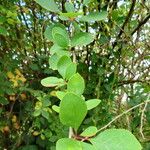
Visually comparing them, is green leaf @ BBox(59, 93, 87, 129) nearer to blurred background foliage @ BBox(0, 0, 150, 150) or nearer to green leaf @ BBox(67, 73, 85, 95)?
green leaf @ BBox(67, 73, 85, 95)

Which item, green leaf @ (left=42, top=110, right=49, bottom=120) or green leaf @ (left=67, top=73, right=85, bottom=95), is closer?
green leaf @ (left=67, top=73, right=85, bottom=95)

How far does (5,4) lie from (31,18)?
1.43 ft

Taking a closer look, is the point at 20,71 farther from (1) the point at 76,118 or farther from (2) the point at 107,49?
(1) the point at 76,118

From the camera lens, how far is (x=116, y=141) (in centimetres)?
42

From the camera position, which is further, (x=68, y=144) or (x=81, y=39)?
(x=81, y=39)

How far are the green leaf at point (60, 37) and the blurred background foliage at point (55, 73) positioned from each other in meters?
1.10

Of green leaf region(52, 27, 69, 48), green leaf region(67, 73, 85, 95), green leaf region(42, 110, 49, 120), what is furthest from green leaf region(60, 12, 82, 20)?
green leaf region(42, 110, 49, 120)

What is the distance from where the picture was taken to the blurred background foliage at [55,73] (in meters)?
1.82

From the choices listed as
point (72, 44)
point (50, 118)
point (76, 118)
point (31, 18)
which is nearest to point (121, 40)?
point (50, 118)

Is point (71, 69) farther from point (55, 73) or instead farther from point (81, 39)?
point (55, 73)

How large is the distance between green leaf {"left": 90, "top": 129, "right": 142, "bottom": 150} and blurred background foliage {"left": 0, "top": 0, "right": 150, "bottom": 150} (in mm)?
1281

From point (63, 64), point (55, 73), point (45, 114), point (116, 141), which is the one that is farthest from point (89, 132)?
point (55, 73)

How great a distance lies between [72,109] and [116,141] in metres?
0.06

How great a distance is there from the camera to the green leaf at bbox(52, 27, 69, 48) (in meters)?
0.59
